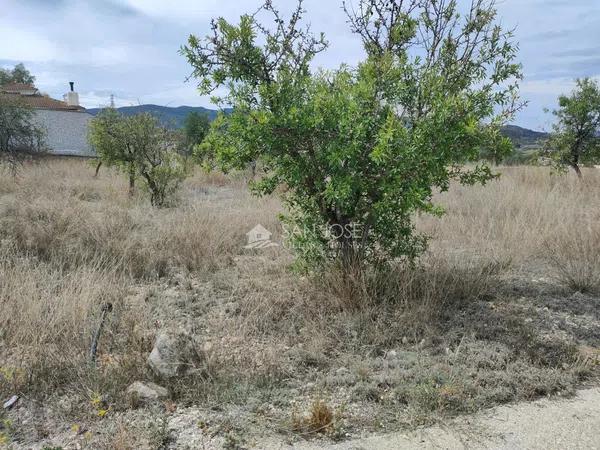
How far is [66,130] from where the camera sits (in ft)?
112

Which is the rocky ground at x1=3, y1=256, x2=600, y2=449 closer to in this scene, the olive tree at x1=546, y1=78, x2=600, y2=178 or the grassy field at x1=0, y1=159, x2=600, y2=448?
the grassy field at x1=0, y1=159, x2=600, y2=448

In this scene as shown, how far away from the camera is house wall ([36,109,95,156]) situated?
1248 inches

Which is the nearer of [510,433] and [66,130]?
[510,433]

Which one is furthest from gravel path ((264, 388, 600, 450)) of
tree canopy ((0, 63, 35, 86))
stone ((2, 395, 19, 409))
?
tree canopy ((0, 63, 35, 86))

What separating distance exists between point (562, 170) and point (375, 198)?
31.2 ft

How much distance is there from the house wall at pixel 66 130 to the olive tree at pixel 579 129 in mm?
27760

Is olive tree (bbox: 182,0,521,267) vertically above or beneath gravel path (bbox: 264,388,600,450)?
above

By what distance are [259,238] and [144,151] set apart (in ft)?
17.1

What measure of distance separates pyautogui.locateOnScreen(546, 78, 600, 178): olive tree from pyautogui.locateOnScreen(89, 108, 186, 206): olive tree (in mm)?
9401

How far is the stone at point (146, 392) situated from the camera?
9.23 ft

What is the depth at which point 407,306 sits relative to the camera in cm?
390

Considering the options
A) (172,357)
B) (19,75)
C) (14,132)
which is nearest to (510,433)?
(172,357)

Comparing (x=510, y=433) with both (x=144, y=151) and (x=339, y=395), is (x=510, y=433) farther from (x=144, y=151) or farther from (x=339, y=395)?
(x=144, y=151)

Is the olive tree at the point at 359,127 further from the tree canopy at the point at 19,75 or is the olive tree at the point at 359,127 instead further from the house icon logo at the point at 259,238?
the tree canopy at the point at 19,75
